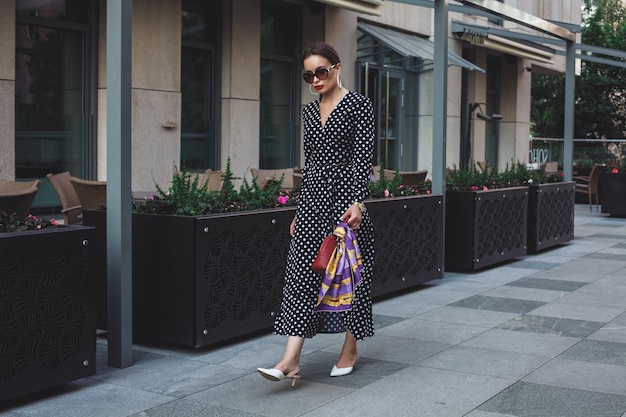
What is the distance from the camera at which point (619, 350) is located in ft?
21.2

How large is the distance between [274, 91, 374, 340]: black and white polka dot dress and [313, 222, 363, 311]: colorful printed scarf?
0.29 ft

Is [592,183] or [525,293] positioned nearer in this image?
[525,293]

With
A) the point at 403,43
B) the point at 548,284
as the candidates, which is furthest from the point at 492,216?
the point at 403,43

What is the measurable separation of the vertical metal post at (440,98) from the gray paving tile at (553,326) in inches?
99.1

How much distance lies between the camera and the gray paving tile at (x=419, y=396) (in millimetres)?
4867

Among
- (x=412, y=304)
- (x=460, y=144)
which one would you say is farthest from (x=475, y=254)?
(x=460, y=144)

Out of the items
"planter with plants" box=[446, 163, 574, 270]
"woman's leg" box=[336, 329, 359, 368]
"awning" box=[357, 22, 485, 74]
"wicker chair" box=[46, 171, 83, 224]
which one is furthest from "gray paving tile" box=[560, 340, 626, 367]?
"awning" box=[357, 22, 485, 74]

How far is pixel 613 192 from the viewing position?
19328 mm

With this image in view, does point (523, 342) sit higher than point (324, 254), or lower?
lower

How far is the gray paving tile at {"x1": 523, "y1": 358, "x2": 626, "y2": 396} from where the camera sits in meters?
5.44

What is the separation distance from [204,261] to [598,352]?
112 inches

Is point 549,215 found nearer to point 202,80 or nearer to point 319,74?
point 202,80

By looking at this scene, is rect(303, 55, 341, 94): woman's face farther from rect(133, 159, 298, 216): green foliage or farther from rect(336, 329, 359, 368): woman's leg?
rect(336, 329, 359, 368): woman's leg

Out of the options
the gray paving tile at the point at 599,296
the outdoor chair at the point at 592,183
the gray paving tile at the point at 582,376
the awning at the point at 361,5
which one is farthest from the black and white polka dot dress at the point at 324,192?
the outdoor chair at the point at 592,183
